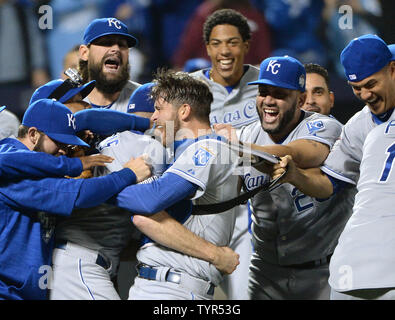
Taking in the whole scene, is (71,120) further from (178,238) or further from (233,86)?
(233,86)

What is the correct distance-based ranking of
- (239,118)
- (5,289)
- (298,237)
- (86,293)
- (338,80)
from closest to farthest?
(5,289), (86,293), (298,237), (239,118), (338,80)

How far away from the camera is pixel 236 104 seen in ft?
14.4

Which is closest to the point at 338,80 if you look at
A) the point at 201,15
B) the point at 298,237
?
the point at 201,15

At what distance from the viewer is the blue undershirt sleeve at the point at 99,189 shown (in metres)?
2.73

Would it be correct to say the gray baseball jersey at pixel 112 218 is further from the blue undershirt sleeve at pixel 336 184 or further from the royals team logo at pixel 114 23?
the royals team logo at pixel 114 23

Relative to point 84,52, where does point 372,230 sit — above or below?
below

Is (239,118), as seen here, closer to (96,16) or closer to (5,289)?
(5,289)

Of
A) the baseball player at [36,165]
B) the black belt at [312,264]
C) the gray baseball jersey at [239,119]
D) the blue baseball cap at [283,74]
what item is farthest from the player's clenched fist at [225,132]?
the black belt at [312,264]

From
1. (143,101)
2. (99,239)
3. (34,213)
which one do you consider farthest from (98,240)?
(143,101)

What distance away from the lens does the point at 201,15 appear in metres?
6.23

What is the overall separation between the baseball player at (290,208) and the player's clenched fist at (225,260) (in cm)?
54

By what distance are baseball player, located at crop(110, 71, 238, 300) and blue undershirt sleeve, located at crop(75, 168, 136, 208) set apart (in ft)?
0.16

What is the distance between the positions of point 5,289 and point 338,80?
414 centimetres

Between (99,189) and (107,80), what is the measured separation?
138 centimetres
